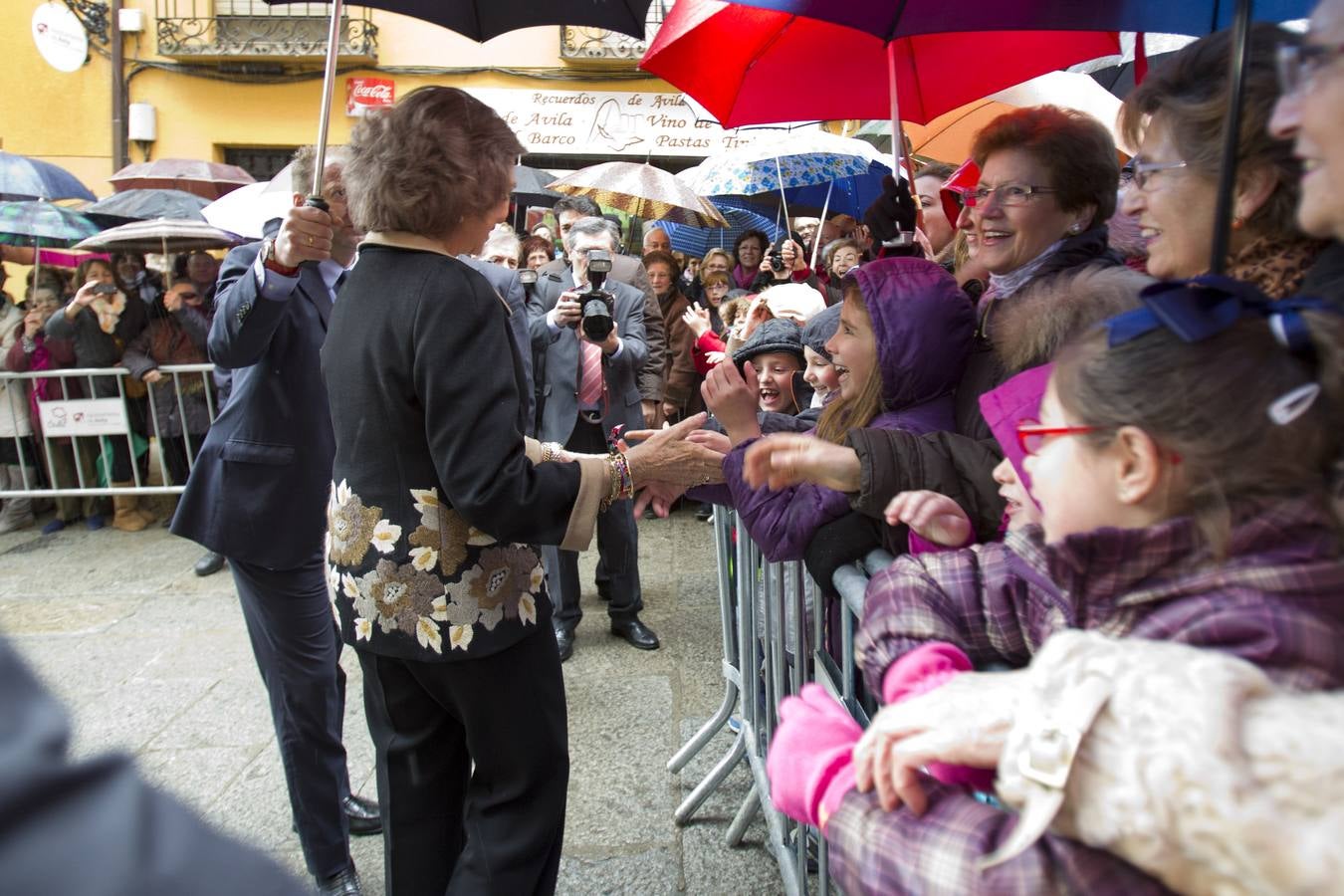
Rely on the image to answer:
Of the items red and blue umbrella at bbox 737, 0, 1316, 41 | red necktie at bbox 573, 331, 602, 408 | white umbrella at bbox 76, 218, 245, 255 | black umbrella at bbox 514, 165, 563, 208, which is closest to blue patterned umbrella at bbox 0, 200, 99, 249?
white umbrella at bbox 76, 218, 245, 255

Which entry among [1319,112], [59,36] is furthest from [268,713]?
[59,36]

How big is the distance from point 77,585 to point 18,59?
1162 cm

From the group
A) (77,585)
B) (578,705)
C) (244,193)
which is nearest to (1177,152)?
(578,705)

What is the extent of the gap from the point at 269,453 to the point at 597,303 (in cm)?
208

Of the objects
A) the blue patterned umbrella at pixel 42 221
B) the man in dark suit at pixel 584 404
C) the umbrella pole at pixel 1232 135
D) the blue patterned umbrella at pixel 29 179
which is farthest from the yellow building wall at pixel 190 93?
the umbrella pole at pixel 1232 135

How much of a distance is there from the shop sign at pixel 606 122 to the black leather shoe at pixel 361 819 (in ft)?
43.2

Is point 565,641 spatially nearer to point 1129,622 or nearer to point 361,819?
point 361,819

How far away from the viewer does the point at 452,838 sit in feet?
7.68

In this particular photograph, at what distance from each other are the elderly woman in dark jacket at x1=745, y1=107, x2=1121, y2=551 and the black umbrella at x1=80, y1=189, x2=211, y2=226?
7606 millimetres

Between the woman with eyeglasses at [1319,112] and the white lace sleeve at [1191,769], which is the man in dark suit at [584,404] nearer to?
the woman with eyeglasses at [1319,112]

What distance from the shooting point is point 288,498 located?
2.67m

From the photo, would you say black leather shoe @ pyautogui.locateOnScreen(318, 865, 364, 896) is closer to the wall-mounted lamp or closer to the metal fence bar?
the metal fence bar

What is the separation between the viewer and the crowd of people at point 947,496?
0.88 m

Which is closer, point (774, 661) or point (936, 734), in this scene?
point (936, 734)
